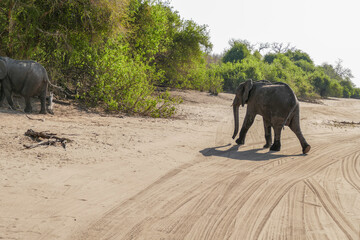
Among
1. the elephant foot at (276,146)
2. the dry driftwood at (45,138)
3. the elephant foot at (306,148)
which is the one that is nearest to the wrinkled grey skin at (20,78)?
the dry driftwood at (45,138)

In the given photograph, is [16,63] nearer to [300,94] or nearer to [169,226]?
[169,226]

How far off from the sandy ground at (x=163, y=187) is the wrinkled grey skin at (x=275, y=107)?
0.45 metres

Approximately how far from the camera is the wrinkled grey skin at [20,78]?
30.4ft

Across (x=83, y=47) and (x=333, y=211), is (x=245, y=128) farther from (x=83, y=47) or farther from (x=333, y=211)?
(x=83, y=47)

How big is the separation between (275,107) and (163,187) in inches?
173

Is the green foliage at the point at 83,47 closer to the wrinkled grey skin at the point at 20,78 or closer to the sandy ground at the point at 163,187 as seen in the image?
the wrinkled grey skin at the point at 20,78

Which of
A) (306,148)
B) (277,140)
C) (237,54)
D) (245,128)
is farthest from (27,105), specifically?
(237,54)

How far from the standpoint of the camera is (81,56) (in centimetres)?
1234

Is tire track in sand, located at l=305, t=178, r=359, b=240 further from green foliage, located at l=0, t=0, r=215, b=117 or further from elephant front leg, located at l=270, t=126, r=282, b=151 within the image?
green foliage, located at l=0, t=0, r=215, b=117

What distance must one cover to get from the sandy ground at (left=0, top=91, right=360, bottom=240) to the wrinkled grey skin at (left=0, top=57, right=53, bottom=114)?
1056mm

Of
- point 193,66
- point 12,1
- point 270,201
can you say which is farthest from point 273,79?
point 270,201

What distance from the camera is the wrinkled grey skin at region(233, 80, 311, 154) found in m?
8.28

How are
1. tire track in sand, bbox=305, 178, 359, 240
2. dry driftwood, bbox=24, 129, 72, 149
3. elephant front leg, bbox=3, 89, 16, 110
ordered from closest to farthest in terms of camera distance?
tire track in sand, bbox=305, 178, 359, 240 → dry driftwood, bbox=24, 129, 72, 149 → elephant front leg, bbox=3, 89, 16, 110

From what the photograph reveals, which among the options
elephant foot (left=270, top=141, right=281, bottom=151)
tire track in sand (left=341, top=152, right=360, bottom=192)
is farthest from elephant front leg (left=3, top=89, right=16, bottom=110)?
tire track in sand (left=341, top=152, right=360, bottom=192)
